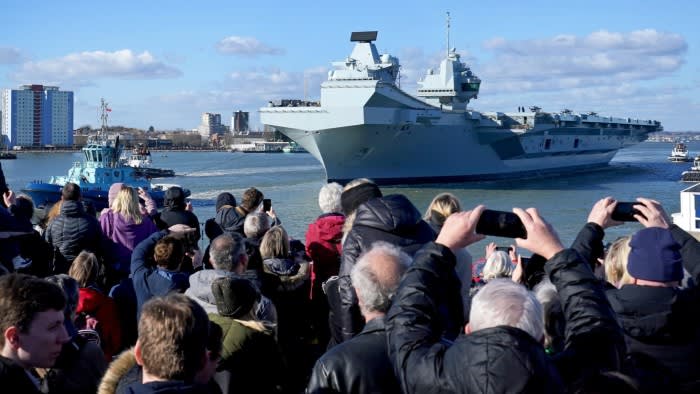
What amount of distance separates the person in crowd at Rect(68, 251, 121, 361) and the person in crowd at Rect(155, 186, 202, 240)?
7.51 feet

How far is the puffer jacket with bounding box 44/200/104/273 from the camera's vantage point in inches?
221

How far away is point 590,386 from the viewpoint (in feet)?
6.27

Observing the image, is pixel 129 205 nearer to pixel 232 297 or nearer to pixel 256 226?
pixel 256 226

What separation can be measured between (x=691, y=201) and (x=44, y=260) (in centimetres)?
1007

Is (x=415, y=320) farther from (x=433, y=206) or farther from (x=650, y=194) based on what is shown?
(x=650, y=194)

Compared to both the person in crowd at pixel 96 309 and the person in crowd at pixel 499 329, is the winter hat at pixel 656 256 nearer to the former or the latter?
the person in crowd at pixel 499 329

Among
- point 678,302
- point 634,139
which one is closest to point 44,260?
point 678,302

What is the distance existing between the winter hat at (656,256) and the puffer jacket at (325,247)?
8.20 feet

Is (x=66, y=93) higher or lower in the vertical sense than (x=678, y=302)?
higher

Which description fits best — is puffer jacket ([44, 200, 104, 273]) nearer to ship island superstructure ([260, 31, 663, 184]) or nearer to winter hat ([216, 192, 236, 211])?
winter hat ([216, 192, 236, 211])

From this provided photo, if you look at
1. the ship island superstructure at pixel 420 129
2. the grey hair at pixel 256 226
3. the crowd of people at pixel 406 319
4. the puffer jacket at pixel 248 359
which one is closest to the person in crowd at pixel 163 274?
the crowd of people at pixel 406 319

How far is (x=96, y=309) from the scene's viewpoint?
13.4ft

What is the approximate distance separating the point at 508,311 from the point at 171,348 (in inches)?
39.8

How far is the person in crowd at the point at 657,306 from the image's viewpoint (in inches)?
110
